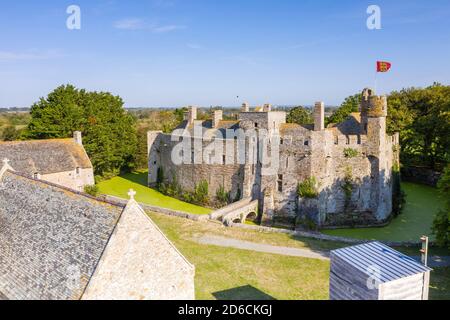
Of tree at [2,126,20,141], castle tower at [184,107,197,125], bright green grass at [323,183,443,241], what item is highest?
castle tower at [184,107,197,125]

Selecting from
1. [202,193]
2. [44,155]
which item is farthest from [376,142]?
[44,155]

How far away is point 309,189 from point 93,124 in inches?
1016

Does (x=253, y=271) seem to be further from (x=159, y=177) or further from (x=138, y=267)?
(x=159, y=177)

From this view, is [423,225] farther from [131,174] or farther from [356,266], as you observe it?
[131,174]

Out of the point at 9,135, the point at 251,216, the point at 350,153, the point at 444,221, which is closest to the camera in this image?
the point at 444,221

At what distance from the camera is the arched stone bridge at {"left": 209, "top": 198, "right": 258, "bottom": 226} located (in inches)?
1013

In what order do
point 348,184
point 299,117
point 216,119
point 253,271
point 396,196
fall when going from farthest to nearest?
1. point 299,117
2. point 216,119
3. point 396,196
4. point 348,184
5. point 253,271

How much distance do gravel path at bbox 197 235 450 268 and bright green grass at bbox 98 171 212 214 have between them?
348 inches

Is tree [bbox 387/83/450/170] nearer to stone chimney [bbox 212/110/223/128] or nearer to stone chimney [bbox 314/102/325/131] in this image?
stone chimney [bbox 314/102/325/131]

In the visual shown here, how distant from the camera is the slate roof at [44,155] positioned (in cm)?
3053

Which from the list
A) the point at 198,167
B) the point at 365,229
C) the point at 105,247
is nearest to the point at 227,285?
the point at 105,247

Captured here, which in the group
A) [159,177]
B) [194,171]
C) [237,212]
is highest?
[194,171]

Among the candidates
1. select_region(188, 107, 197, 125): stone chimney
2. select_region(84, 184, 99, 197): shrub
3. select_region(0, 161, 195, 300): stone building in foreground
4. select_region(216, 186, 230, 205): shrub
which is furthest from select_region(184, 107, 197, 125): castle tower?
select_region(0, 161, 195, 300): stone building in foreground

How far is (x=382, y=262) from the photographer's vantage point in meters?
11.6
